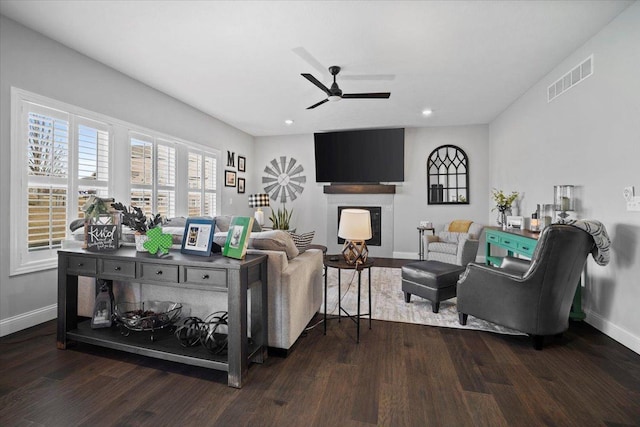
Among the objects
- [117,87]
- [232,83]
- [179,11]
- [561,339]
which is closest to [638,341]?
[561,339]

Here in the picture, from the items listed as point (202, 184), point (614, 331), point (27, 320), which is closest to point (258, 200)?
point (202, 184)

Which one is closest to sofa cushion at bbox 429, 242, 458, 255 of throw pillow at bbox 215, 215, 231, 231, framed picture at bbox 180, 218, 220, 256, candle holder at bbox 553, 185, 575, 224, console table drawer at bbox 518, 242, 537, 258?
console table drawer at bbox 518, 242, 537, 258

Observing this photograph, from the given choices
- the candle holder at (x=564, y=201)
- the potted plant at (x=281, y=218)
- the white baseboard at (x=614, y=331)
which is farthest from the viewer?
the potted plant at (x=281, y=218)

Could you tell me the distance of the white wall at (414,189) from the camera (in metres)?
6.08

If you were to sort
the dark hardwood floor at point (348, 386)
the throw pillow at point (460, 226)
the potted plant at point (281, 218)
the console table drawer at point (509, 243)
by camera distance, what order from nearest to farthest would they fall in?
the dark hardwood floor at point (348, 386), the console table drawer at point (509, 243), the throw pillow at point (460, 226), the potted plant at point (281, 218)

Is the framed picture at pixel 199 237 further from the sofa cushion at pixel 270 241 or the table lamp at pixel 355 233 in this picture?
the table lamp at pixel 355 233

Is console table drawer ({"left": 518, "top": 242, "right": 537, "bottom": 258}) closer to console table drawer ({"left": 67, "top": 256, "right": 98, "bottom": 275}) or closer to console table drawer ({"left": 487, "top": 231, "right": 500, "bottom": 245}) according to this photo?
console table drawer ({"left": 487, "top": 231, "right": 500, "bottom": 245})

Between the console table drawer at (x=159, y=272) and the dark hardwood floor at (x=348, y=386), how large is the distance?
2.13ft

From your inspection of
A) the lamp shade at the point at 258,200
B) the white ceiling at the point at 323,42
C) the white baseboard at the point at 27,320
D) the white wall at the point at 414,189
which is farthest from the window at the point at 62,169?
the white wall at the point at 414,189

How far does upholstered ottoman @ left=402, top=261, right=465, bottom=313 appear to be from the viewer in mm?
3143

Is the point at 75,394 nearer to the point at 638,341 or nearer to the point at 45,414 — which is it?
the point at 45,414

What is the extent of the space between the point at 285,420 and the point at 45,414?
1.33 metres

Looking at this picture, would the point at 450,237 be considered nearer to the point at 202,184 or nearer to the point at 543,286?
Answer: the point at 543,286

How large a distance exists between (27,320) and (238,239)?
8.01 feet
